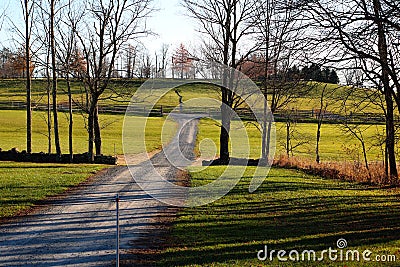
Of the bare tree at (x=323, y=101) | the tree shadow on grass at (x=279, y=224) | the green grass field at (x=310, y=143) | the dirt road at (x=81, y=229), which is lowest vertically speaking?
the dirt road at (x=81, y=229)

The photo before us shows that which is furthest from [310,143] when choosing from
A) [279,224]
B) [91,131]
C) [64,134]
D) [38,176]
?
[279,224]

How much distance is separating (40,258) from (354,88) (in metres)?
9.17

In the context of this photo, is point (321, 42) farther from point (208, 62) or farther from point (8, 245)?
point (208, 62)

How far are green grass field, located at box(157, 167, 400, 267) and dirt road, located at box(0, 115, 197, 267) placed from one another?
925 millimetres

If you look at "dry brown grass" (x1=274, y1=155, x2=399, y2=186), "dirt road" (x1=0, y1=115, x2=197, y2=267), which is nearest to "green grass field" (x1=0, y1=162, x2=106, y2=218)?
"dirt road" (x1=0, y1=115, x2=197, y2=267)

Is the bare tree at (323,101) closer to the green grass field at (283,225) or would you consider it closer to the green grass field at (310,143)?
the green grass field at (310,143)

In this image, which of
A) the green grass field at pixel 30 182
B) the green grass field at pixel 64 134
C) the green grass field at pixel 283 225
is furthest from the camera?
the green grass field at pixel 64 134

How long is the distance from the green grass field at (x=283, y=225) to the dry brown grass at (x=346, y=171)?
207 centimetres

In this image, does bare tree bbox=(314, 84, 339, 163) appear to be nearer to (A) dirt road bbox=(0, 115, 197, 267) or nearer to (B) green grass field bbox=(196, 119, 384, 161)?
(B) green grass field bbox=(196, 119, 384, 161)

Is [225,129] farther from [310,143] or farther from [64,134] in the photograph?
[64,134]

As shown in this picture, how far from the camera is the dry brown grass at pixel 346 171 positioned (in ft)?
55.3

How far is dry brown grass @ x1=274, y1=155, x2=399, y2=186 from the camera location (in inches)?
664

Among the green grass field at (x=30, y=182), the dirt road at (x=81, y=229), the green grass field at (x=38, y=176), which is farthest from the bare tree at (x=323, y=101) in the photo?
the green grass field at (x=30, y=182)

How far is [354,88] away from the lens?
1234 cm
